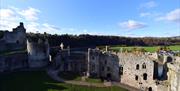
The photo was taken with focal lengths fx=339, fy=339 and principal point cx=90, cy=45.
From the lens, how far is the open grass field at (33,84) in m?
58.5

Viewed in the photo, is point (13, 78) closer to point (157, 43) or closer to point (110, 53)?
point (110, 53)

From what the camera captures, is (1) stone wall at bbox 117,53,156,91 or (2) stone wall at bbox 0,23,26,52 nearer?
(1) stone wall at bbox 117,53,156,91

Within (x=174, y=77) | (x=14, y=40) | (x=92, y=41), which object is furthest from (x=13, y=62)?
(x=92, y=41)

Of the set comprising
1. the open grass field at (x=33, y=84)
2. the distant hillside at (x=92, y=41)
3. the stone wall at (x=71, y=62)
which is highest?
the distant hillside at (x=92, y=41)

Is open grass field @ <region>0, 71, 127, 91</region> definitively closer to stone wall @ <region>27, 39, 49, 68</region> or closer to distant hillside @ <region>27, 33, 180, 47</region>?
stone wall @ <region>27, 39, 49, 68</region>

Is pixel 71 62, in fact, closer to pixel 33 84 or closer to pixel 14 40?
pixel 33 84

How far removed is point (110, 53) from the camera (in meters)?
A: 67.0

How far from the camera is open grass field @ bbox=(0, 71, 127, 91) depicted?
192 feet

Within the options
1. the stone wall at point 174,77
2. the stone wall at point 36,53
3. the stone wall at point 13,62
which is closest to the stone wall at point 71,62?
the stone wall at point 36,53

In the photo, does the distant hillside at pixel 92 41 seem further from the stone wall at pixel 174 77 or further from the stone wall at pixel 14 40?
the stone wall at pixel 174 77

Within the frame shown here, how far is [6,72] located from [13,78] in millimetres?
3241

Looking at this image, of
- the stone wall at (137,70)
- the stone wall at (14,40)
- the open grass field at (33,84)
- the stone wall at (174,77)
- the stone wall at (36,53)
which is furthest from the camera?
the stone wall at (14,40)

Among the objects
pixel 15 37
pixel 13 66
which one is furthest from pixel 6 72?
pixel 15 37

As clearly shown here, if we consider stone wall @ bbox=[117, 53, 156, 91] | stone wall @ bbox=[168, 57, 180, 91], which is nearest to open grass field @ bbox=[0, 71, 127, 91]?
stone wall @ bbox=[117, 53, 156, 91]
